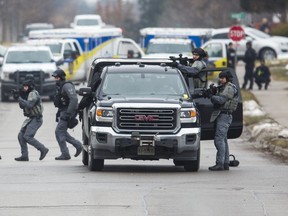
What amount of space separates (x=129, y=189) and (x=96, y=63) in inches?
196

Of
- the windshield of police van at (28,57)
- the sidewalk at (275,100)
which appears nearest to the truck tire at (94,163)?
the sidewalk at (275,100)

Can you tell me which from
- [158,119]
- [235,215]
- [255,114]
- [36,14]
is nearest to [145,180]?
[158,119]

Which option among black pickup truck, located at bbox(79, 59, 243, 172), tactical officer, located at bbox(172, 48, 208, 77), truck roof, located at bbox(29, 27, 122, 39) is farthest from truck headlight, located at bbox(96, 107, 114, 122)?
truck roof, located at bbox(29, 27, 122, 39)

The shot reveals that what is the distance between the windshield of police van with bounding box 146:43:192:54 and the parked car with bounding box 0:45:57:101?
6290 mm

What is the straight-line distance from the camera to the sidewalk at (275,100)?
3338 cm

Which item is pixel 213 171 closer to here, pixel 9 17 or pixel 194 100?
pixel 194 100

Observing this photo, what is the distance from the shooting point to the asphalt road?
14562 millimetres

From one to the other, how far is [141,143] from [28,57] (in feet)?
78.3

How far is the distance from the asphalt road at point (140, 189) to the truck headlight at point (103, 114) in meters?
0.87

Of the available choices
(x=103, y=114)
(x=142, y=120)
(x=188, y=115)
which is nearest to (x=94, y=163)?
(x=103, y=114)

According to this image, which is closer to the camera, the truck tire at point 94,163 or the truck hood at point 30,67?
the truck tire at point 94,163

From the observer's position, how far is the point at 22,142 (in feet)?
75.3

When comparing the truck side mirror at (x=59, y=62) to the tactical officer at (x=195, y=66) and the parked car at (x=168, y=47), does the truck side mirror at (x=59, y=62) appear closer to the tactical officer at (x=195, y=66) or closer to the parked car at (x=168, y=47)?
the parked car at (x=168, y=47)

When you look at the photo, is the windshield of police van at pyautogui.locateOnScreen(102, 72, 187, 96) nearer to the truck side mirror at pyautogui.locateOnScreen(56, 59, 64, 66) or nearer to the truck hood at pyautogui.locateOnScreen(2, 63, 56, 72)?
the truck hood at pyautogui.locateOnScreen(2, 63, 56, 72)
